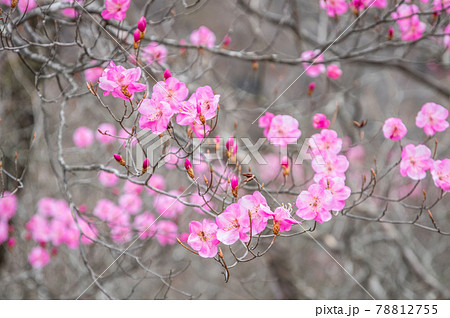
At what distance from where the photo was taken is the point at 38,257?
3334 mm

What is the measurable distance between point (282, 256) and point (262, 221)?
98.7 inches

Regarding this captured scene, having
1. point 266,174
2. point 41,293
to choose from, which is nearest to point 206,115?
point 41,293

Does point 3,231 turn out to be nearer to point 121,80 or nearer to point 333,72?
point 121,80

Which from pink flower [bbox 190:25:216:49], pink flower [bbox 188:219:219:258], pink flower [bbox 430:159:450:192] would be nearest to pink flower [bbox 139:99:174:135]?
pink flower [bbox 188:219:219:258]

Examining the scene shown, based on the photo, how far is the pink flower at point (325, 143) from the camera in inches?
71.6

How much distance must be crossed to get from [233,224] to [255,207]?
0.33 ft

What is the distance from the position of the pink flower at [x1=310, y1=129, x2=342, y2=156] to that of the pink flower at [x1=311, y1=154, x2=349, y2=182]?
71 millimetres

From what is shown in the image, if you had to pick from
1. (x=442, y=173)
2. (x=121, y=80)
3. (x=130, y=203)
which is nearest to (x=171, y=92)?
(x=121, y=80)

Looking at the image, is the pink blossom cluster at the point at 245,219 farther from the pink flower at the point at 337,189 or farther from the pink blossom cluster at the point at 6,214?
the pink blossom cluster at the point at 6,214

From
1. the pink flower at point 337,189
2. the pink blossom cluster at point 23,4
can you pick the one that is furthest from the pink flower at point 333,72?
the pink blossom cluster at point 23,4

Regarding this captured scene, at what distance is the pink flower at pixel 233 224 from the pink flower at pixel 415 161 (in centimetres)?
88

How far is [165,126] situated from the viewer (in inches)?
57.3

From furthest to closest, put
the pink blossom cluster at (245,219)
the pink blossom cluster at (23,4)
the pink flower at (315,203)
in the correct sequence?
the pink blossom cluster at (23,4), the pink flower at (315,203), the pink blossom cluster at (245,219)

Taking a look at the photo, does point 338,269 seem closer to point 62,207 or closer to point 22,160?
point 62,207
